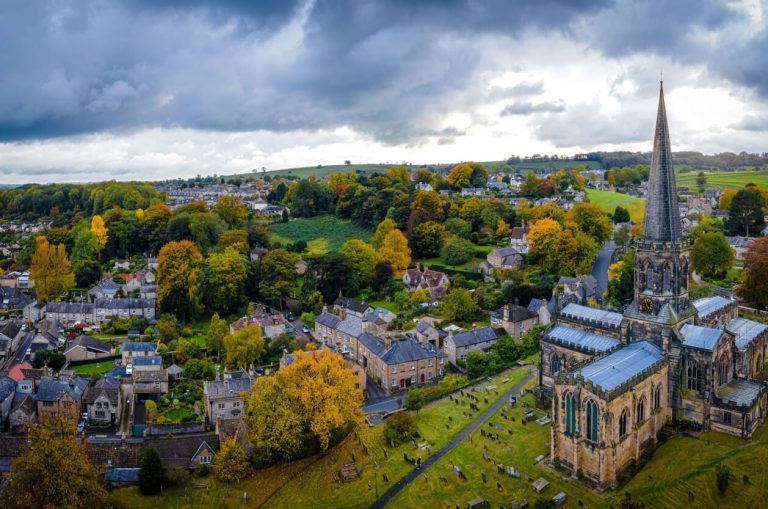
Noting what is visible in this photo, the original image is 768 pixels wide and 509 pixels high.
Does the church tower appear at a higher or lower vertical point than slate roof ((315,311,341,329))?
higher

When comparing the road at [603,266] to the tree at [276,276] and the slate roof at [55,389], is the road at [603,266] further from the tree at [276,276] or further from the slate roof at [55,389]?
the slate roof at [55,389]

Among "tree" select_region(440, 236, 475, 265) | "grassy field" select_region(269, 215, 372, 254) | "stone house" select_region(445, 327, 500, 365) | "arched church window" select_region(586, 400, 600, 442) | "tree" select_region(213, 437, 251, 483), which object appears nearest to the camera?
"arched church window" select_region(586, 400, 600, 442)

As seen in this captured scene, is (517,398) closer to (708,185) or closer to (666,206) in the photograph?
(666,206)

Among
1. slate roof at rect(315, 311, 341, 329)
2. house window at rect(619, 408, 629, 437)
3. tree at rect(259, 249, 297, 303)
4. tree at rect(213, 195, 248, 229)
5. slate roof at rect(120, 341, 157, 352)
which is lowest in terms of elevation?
slate roof at rect(120, 341, 157, 352)


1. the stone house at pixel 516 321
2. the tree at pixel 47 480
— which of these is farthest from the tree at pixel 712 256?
the tree at pixel 47 480

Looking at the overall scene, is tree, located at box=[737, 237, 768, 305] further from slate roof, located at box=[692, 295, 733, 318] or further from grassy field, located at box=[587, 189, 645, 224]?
grassy field, located at box=[587, 189, 645, 224]

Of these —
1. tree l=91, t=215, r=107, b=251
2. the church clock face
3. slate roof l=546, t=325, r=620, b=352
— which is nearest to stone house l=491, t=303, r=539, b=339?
slate roof l=546, t=325, r=620, b=352

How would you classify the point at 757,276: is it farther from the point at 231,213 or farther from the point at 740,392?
the point at 231,213
